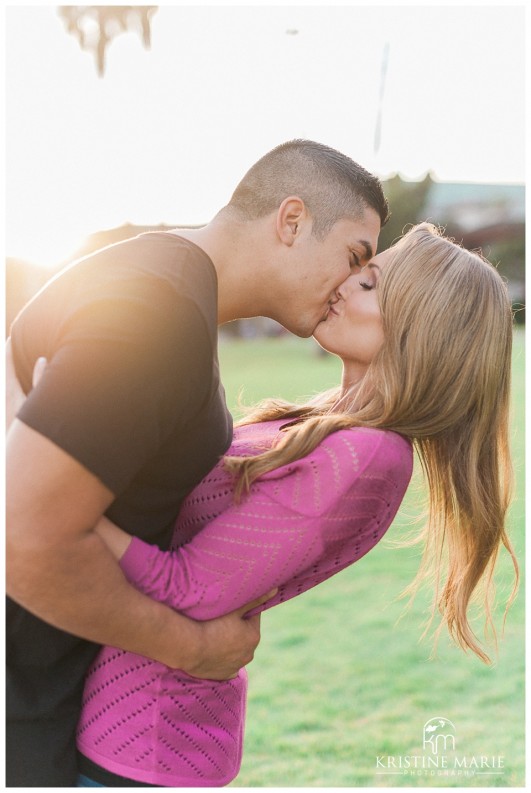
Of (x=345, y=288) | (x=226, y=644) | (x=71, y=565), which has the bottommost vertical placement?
(x=226, y=644)

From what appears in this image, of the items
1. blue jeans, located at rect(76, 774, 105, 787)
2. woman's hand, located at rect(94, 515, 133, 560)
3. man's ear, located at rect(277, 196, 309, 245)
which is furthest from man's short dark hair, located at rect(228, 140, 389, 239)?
blue jeans, located at rect(76, 774, 105, 787)

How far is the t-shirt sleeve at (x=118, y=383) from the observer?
5.51 feet

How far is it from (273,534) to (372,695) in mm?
4332

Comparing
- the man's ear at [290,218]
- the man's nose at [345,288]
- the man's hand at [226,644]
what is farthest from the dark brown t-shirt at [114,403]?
the man's nose at [345,288]

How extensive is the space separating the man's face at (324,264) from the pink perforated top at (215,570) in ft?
2.31

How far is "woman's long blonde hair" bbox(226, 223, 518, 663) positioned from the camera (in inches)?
99.2

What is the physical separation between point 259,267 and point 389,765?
3459 millimetres

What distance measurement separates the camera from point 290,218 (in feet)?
9.02

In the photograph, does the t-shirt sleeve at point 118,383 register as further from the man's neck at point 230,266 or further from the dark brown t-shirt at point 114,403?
the man's neck at point 230,266

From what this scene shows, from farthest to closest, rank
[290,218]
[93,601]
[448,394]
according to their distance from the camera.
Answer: [290,218] < [448,394] < [93,601]

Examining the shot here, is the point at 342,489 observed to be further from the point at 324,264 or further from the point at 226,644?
the point at 324,264

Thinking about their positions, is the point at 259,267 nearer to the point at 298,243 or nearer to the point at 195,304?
the point at 298,243

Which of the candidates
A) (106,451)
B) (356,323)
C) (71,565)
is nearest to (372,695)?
(356,323)

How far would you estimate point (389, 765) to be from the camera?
4.93m
